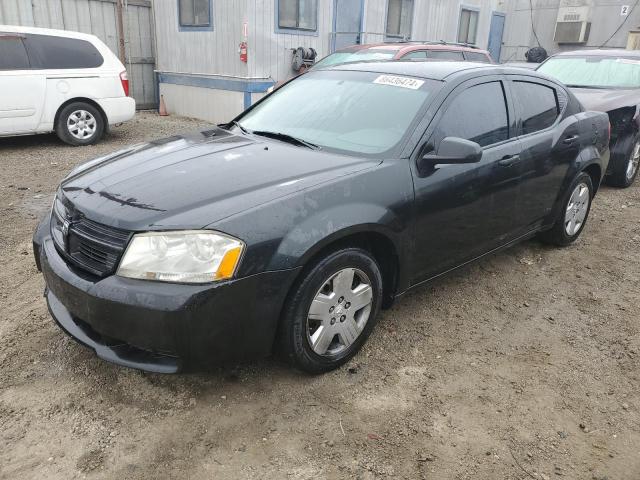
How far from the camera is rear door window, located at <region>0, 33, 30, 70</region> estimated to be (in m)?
7.70

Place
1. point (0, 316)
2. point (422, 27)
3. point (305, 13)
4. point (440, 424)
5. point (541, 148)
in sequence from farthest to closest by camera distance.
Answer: point (422, 27), point (305, 13), point (541, 148), point (0, 316), point (440, 424)

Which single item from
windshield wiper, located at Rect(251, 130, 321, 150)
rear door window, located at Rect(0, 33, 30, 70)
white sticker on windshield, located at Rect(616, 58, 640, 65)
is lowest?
windshield wiper, located at Rect(251, 130, 321, 150)

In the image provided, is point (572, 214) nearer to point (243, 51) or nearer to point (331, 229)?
point (331, 229)

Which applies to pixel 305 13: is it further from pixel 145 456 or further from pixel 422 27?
pixel 145 456

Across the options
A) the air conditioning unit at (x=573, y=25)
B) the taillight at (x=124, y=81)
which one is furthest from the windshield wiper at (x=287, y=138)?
the air conditioning unit at (x=573, y=25)

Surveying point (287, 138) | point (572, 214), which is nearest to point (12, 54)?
point (287, 138)

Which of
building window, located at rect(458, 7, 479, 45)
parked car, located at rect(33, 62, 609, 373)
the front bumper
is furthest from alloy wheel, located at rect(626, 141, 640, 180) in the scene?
building window, located at rect(458, 7, 479, 45)

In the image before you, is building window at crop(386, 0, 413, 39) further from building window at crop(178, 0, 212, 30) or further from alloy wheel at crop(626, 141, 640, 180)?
alloy wheel at crop(626, 141, 640, 180)

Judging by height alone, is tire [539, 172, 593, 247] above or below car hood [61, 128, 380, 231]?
below

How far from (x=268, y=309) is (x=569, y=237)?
348cm

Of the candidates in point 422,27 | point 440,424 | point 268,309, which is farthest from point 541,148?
point 422,27

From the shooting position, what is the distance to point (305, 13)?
11.1 metres

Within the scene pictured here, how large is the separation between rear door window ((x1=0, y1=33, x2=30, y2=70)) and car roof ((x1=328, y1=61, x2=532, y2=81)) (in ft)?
19.2

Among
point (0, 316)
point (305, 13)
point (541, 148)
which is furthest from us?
point (305, 13)
